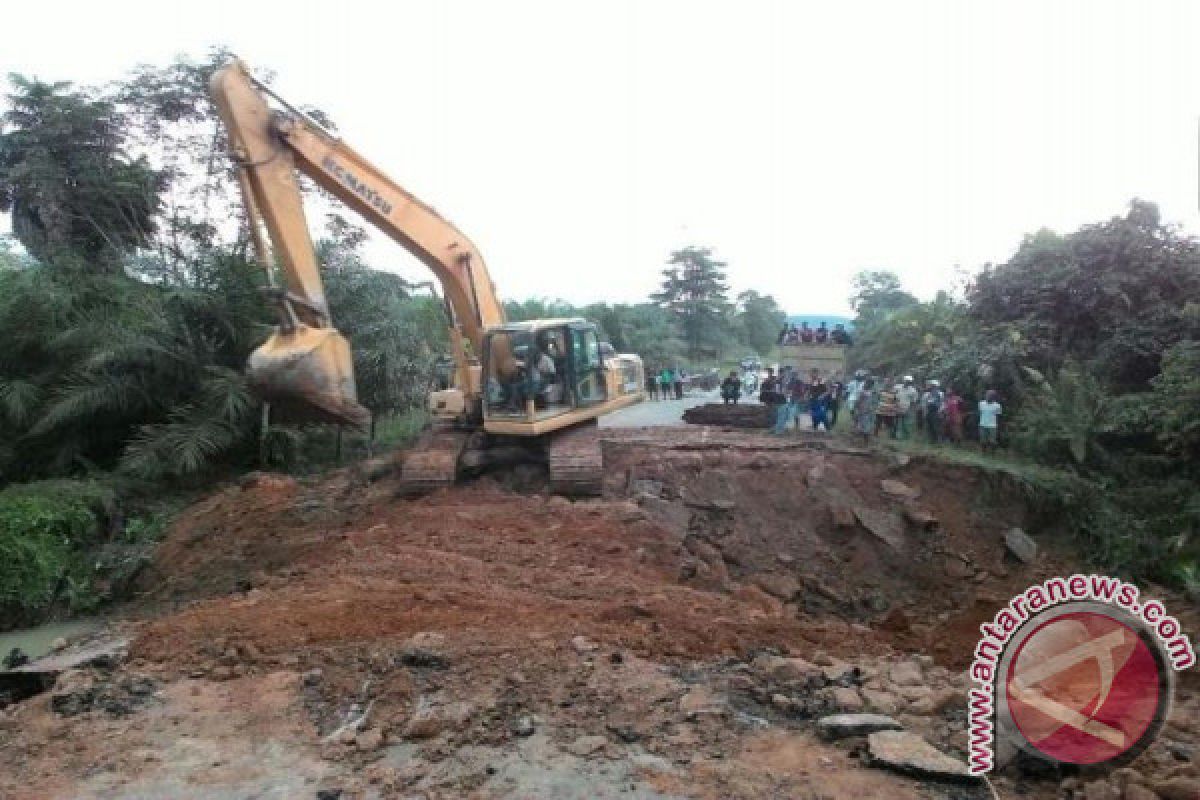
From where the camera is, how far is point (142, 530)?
1108 centimetres

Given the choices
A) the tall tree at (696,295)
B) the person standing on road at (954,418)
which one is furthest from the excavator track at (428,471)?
the tall tree at (696,295)

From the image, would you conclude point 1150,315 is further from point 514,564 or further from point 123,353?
point 123,353

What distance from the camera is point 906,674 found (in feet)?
16.5

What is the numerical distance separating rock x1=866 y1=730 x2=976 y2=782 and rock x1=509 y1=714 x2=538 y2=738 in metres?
1.70

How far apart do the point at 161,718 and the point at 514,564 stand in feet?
11.5

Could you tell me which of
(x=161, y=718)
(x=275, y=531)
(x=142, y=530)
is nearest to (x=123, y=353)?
(x=142, y=530)

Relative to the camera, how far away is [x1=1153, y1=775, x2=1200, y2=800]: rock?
11.5 ft

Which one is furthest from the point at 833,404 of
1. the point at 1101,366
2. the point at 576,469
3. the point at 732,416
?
the point at 576,469

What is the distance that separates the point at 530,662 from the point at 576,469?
4.75 m

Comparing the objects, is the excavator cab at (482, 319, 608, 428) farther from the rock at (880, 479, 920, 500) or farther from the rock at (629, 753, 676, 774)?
the rock at (629, 753, 676, 774)

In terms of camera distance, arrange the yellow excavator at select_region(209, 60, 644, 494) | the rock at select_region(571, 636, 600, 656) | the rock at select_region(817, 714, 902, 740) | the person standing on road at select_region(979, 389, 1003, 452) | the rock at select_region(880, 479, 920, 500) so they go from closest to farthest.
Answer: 1. the rock at select_region(817, 714, 902, 740)
2. the rock at select_region(571, 636, 600, 656)
3. the yellow excavator at select_region(209, 60, 644, 494)
4. the rock at select_region(880, 479, 920, 500)
5. the person standing on road at select_region(979, 389, 1003, 452)

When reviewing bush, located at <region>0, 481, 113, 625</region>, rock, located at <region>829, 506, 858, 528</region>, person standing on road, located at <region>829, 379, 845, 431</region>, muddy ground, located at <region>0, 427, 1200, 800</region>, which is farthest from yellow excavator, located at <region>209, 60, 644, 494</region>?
person standing on road, located at <region>829, 379, 845, 431</region>

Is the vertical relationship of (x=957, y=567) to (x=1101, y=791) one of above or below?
below

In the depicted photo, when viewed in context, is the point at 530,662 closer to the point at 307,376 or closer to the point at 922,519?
the point at 307,376
